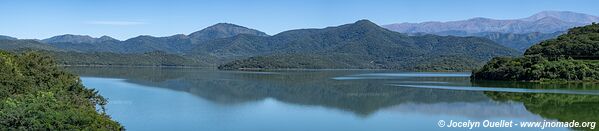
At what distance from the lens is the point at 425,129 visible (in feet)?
106

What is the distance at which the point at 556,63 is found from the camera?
85.2m

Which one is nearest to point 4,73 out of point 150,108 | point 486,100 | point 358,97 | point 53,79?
point 53,79

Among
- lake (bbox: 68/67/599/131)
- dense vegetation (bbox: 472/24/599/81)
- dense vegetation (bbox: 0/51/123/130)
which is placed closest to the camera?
dense vegetation (bbox: 0/51/123/130)

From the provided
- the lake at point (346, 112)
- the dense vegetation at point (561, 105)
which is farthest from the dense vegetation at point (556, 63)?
the lake at point (346, 112)

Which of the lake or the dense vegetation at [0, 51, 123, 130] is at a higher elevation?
the dense vegetation at [0, 51, 123, 130]

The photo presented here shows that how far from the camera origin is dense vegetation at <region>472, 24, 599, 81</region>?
8306cm

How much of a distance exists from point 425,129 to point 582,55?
6943 cm

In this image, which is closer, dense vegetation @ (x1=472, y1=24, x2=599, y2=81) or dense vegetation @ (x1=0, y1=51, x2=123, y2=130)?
→ dense vegetation @ (x1=0, y1=51, x2=123, y2=130)

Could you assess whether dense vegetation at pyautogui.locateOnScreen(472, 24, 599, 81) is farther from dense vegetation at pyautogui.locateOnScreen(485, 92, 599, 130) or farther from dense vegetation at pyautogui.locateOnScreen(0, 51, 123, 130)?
dense vegetation at pyautogui.locateOnScreen(0, 51, 123, 130)

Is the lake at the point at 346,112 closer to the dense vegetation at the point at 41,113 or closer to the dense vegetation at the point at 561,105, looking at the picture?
the dense vegetation at the point at 561,105

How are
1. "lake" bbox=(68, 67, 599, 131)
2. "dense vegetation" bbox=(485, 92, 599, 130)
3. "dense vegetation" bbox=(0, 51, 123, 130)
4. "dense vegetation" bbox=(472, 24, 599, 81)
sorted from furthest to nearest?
"dense vegetation" bbox=(472, 24, 599, 81) → "dense vegetation" bbox=(485, 92, 599, 130) → "lake" bbox=(68, 67, 599, 131) → "dense vegetation" bbox=(0, 51, 123, 130)

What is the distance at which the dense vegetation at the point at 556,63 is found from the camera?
3270 inches

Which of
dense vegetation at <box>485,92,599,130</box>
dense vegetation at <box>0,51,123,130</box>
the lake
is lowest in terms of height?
the lake

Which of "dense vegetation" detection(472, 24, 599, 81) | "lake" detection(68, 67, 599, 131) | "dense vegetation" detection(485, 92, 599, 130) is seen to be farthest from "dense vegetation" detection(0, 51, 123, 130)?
"dense vegetation" detection(472, 24, 599, 81)
